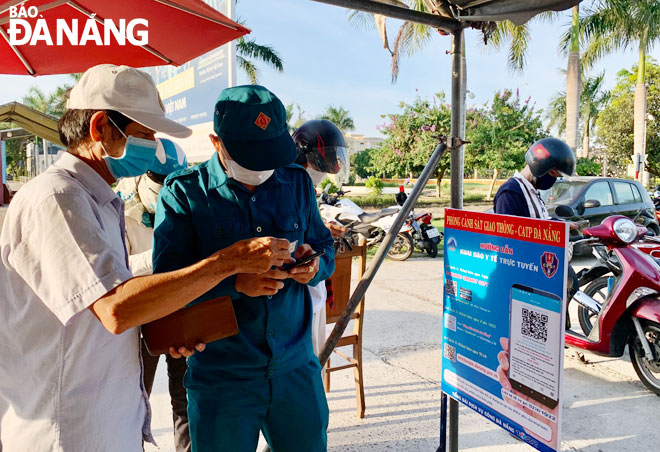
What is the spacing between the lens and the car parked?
311 inches

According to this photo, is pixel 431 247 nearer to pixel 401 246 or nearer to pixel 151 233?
pixel 401 246

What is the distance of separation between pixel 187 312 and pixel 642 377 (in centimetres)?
361

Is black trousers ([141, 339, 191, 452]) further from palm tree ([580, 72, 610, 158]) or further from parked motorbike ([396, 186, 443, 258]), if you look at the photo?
palm tree ([580, 72, 610, 158])

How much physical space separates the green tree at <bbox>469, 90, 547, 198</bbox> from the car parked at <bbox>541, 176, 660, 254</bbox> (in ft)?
27.4

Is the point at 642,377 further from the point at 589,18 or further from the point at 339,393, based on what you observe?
the point at 589,18

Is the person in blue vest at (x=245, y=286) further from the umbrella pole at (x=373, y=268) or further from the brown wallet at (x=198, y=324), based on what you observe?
the umbrella pole at (x=373, y=268)

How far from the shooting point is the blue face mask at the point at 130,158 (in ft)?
4.32

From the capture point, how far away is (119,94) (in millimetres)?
1290

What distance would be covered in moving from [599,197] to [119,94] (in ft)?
29.3

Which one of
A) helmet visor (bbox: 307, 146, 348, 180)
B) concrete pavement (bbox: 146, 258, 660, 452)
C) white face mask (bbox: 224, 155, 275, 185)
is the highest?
helmet visor (bbox: 307, 146, 348, 180)

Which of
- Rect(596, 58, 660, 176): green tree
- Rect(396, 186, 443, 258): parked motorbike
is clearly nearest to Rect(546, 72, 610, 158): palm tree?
Rect(596, 58, 660, 176): green tree

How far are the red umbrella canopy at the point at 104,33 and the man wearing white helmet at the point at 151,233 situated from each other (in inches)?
31.6

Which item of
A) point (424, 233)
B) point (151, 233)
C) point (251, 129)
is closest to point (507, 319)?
point (251, 129)

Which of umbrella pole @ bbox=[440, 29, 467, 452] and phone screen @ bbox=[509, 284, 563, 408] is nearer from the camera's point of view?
phone screen @ bbox=[509, 284, 563, 408]
